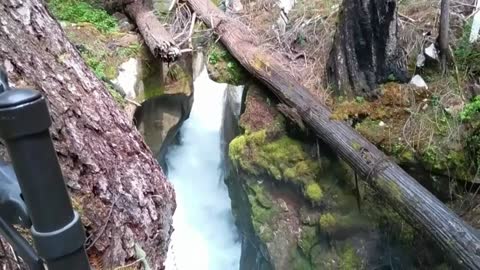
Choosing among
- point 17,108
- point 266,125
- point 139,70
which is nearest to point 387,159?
point 266,125

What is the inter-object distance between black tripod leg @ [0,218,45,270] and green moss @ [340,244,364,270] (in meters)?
2.77

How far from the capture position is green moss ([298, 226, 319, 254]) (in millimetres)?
3314

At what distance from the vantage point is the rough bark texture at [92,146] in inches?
43.3

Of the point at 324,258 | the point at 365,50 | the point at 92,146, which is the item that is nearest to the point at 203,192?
the point at 324,258

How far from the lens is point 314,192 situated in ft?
11.0

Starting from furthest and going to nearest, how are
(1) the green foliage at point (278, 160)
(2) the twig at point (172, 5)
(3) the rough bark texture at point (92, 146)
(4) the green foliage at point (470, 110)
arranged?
(2) the twig at point (172, 5)
(1) the green foliage at point (278, 160)
(4) the green foliage at point (470, 110)
(3) the rough bark texture at point (92, 146)

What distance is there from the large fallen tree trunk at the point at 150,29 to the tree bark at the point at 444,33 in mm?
2051

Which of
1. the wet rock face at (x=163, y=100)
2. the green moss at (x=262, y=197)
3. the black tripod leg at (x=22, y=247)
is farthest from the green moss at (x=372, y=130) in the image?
the black tripod leg at (x=22, y=247)

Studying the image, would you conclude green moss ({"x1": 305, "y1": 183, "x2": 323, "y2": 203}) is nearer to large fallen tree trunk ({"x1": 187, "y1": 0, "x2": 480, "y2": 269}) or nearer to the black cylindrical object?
large fallen tree trunk ({"x1": 187, "y1": 0, "x2": 480, "y2": 269})

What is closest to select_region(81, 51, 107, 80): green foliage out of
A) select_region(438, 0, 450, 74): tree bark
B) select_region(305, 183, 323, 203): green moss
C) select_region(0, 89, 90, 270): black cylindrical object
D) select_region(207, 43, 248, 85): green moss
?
select_region(207, 43, 248, 85): green moss

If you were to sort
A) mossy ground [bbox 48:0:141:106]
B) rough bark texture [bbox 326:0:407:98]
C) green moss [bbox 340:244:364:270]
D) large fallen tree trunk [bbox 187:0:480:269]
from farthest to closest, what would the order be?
mossy ground [bbox 48:0:141:106] → rough bark texture [bbox 326:0:407:98] → green moss [bbox 340:244:364:270] → large fallen tree trunk [bbox 187:0:480:269]

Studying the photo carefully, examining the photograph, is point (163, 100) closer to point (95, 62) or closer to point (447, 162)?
point (95, 62)

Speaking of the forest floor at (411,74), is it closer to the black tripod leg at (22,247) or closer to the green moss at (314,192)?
the green moss at (314,192)

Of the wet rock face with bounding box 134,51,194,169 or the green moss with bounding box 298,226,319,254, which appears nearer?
the green moss with bounding box 298,226,319,254
